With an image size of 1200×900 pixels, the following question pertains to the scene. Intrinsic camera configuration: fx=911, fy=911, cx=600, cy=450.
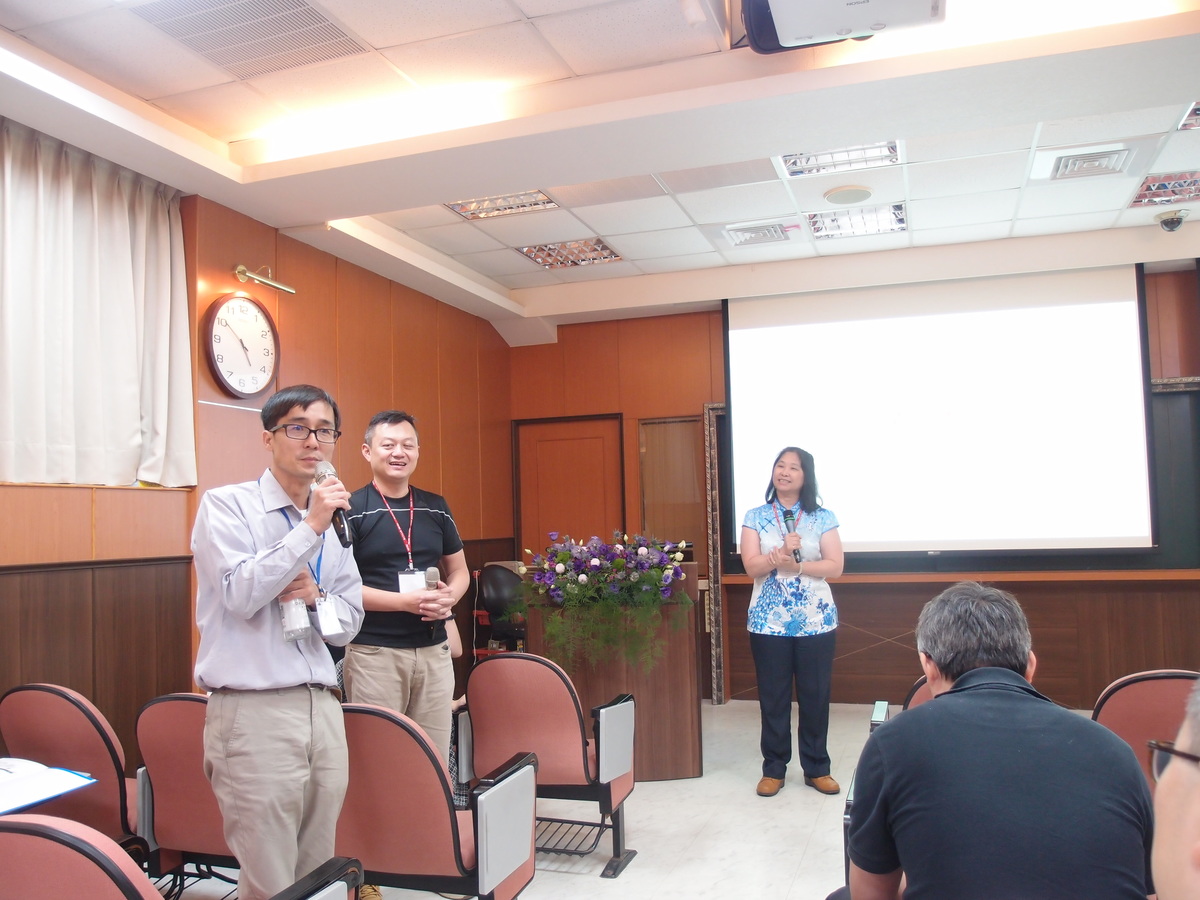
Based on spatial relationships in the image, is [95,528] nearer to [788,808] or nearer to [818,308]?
[788,808]

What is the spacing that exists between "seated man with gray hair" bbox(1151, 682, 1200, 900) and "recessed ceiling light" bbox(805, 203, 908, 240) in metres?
5.16

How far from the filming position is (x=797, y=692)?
4.29 meters

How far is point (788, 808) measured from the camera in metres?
4.06

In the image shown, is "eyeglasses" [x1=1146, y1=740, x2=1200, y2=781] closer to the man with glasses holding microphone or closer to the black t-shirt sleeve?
the black t-shirt sleeve

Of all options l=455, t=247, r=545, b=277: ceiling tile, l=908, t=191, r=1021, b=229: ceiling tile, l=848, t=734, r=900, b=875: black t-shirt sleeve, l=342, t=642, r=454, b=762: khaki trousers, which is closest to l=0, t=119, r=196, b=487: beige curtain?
A: l=342, t=642, r=454, b=762: khaki trousers

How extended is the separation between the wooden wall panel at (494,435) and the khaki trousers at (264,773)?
194 inches

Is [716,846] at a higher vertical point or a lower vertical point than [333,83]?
lower

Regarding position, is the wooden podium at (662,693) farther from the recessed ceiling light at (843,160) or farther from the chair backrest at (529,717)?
the recessed ceiling light at (843,160)

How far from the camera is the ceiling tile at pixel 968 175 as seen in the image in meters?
4.73

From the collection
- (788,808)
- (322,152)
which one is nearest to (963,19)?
(322,152)

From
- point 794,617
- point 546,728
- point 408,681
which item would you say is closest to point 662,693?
point 794,617

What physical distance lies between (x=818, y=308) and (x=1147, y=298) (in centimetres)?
216

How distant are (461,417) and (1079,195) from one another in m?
4.24

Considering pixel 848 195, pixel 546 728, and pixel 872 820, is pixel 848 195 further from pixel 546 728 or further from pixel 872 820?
pixel 872 820
